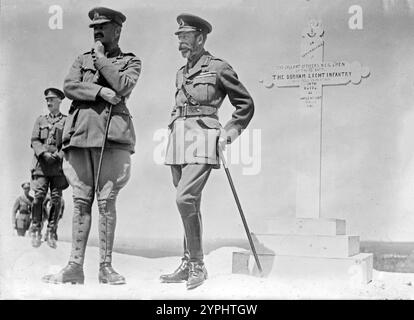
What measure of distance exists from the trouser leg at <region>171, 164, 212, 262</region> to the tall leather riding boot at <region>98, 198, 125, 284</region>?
50cm

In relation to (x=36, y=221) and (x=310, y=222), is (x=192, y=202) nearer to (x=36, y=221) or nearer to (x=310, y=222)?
(x=310, y=222)

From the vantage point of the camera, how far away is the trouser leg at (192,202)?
13.6 ft

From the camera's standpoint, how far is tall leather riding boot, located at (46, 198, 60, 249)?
16.0 ft

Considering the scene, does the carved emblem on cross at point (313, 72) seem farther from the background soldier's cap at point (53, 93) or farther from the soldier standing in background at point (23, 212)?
the soldier standing in background at point (23, 212)

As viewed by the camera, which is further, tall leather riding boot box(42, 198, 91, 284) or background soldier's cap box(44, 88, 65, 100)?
background soldier's cap box(44, 88, 65, 100)

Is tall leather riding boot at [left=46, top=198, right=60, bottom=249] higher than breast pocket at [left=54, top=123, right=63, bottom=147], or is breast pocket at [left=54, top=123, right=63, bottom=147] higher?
breast pocket at [left=54, top=123, right=63, bottom=147]

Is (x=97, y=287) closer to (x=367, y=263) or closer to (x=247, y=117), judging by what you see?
(x=247, y=117)

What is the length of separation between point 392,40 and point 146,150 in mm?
2062

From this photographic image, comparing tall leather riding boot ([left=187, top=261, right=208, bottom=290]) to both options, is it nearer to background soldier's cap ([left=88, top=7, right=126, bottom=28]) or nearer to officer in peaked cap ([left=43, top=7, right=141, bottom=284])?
officer in peaked cap ([left=43, top=7, right=141, bottom=284])

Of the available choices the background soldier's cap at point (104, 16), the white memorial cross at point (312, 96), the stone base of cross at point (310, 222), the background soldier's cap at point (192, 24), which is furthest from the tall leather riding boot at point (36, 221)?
the white memorial cross at point (312, 96)

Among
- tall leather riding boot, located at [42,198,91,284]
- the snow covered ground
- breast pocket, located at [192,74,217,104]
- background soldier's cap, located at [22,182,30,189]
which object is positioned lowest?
the snow covered ground

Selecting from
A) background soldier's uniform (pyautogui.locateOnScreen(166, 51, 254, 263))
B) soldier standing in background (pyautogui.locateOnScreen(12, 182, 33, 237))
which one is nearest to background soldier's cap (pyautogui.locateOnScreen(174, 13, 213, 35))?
background soldier's uniform (pyautogui.locateOnScreen(166, 51, 254, 263))

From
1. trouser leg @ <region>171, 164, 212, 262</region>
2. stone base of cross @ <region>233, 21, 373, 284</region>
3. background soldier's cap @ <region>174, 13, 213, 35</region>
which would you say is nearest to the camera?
trouser leg @ <region>171, 164, 212, 262</region>

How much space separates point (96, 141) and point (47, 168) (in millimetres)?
977
